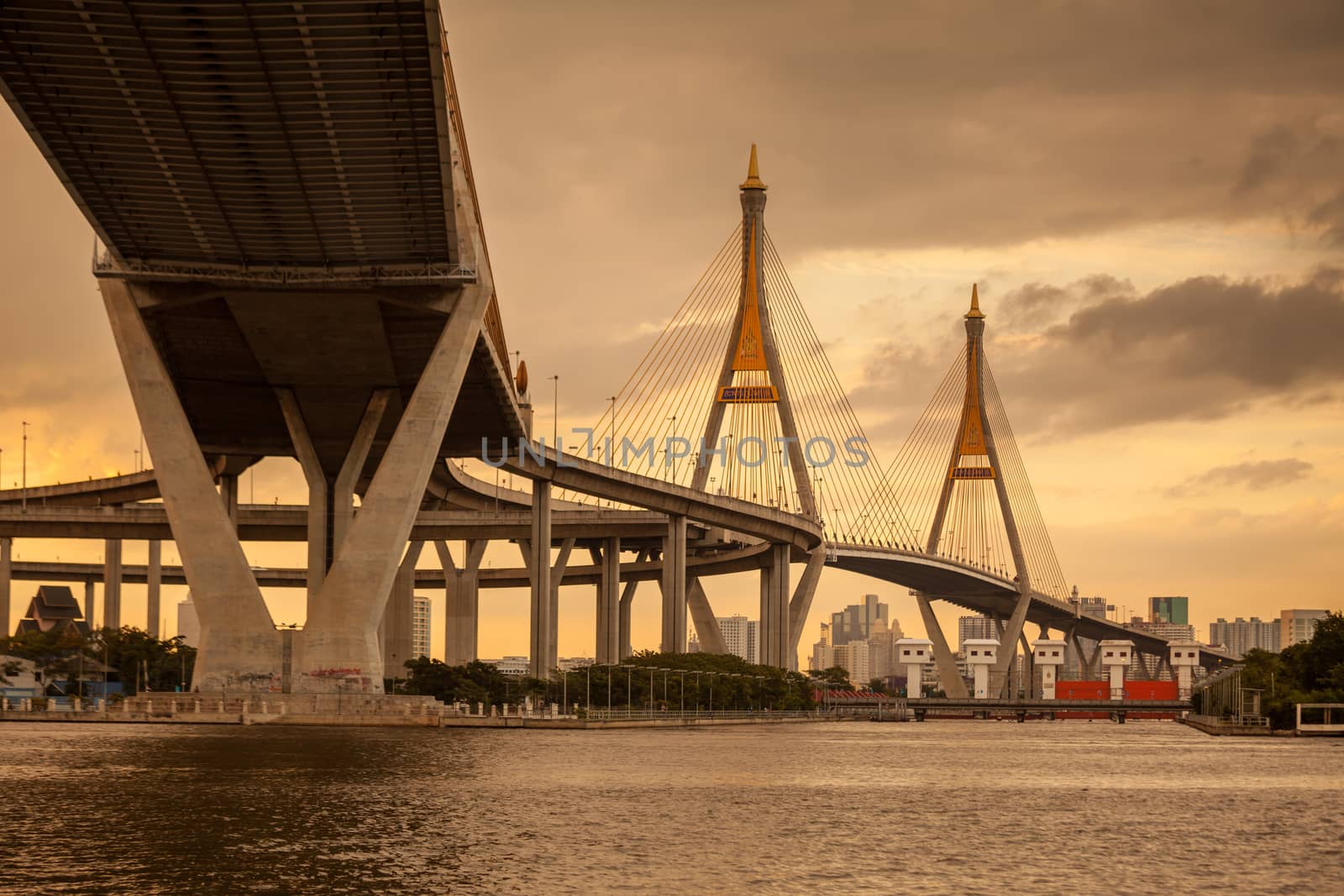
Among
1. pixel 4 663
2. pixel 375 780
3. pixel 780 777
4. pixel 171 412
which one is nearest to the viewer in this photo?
pixel 375 780

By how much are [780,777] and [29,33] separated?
98.8ft

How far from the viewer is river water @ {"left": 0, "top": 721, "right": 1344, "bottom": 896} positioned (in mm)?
30469

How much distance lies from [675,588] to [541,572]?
15.4 meters

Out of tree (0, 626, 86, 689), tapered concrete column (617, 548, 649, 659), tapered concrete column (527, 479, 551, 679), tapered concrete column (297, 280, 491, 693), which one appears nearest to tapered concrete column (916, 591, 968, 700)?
tapered concrete column (617, 548, 649, 659)

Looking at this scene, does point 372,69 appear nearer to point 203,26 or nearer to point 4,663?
point 203,26

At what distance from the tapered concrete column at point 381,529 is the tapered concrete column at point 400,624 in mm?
61108

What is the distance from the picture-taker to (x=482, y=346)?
259 ft

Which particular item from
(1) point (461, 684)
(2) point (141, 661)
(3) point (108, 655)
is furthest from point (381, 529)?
(3) point (108, 655)

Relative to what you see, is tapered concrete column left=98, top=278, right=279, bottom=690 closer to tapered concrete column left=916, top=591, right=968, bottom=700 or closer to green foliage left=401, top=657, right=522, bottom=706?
green foliage left=401, top=657, right=522, bottom=706

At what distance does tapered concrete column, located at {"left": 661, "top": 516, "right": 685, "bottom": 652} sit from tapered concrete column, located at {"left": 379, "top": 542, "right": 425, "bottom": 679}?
787 inches

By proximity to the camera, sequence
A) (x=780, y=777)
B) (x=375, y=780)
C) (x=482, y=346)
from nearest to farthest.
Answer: (x=375, y=780) < (x=780, y=777) < (x=482, y=346)

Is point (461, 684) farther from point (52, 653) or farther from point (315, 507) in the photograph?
point (52, 653)

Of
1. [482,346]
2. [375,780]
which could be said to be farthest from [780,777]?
[482,346]

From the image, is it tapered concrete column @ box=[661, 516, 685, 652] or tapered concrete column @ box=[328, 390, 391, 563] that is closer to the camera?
tapered concrete column @ box=[328, 390, 391, 563]
